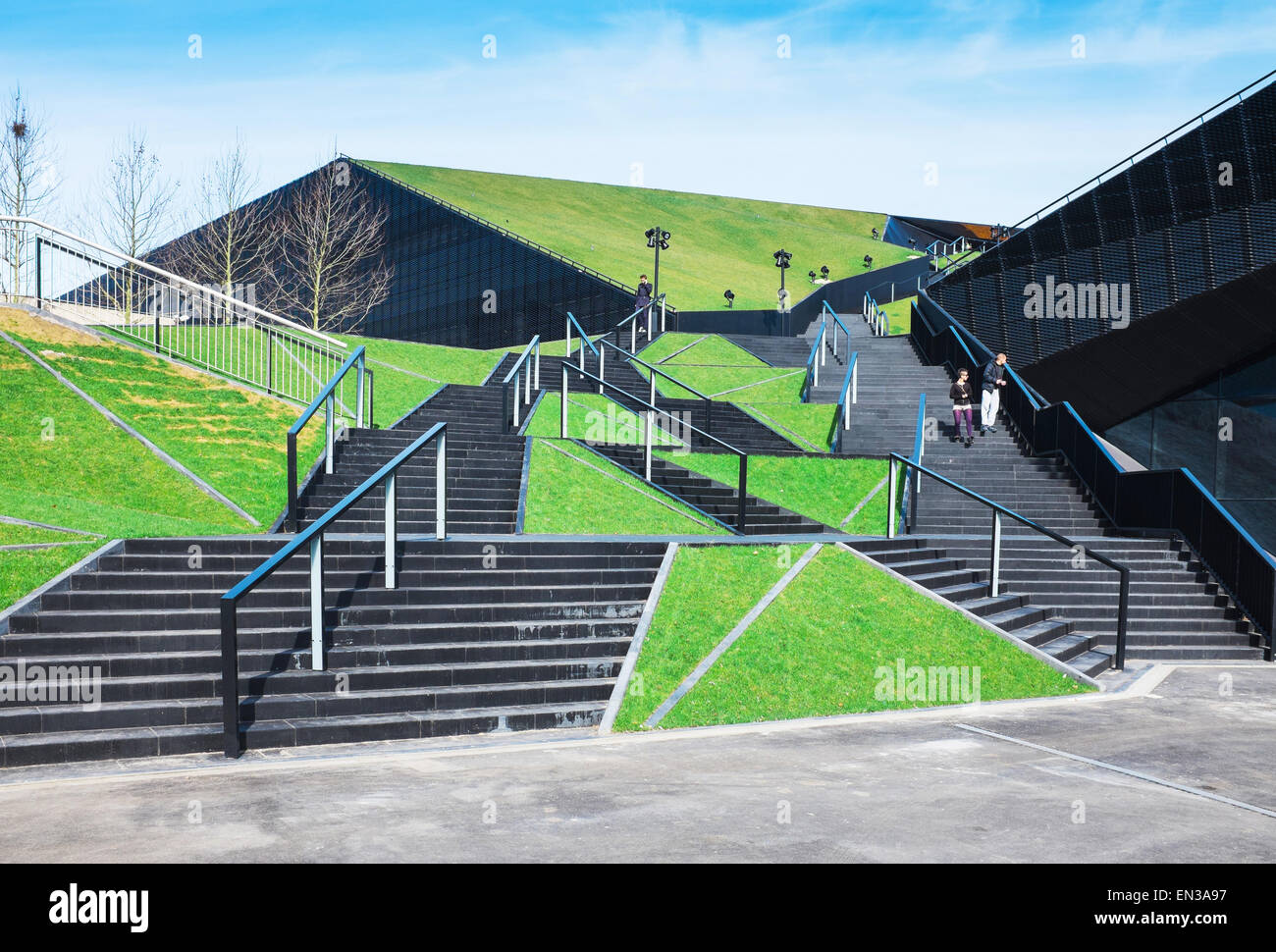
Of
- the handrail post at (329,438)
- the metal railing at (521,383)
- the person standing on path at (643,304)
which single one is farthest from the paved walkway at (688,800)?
the person standing on path at (643,304)

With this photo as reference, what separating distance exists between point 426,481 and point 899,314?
4772 cm

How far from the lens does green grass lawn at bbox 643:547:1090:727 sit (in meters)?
8.85

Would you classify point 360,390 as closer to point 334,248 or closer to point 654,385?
point 654,385

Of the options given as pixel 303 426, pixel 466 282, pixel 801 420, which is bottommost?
pixel 303 426

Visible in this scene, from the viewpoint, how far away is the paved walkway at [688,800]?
5.15m

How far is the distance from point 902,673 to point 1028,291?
58.3 feet

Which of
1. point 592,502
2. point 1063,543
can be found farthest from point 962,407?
point 592,502

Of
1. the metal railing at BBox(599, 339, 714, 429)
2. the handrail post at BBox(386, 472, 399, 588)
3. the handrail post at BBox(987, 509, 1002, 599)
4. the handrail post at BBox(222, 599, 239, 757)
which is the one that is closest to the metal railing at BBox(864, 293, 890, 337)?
the metal railing at BBox(599, 339, 714, 429)

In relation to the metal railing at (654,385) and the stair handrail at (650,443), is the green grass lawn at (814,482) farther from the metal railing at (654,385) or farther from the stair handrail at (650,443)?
the stair handrail at (650,443)

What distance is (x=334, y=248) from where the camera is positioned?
170ft

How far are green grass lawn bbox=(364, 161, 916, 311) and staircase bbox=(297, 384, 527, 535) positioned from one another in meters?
34.7

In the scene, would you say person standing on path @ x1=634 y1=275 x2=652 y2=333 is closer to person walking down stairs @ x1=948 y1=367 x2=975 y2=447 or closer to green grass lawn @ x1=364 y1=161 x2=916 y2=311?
person walking down stairs @ x1=948 y1=367 x2=975 y2=447

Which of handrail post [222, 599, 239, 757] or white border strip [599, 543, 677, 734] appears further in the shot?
white border strip [599, 543, 677, 734]

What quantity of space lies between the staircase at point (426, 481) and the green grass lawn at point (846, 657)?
415 cm
